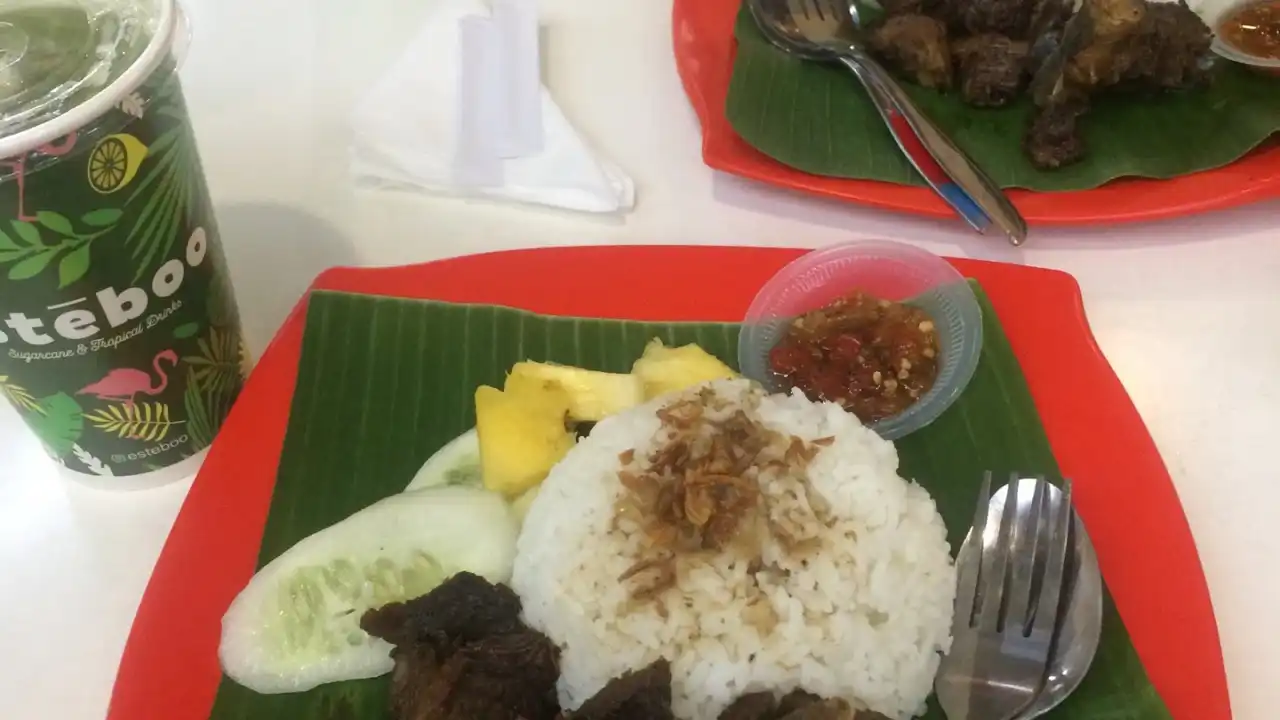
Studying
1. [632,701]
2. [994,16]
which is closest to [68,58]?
[632,701]

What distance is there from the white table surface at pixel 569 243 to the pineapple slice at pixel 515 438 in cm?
63

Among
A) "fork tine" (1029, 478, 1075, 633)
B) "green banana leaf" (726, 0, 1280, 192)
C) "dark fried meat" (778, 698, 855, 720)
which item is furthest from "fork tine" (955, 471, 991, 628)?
"green banana leaf" (726, 0, 1280, 192)

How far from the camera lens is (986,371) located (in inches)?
79.7

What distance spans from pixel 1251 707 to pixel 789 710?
2.60ft

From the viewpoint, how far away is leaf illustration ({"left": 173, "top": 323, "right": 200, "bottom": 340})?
5.76 ft

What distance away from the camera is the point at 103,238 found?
5.04 ft

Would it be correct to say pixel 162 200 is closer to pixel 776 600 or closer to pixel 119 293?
pixel 119 293

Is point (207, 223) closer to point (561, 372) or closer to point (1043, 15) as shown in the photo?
point (561, 372)

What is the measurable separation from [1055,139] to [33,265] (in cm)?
211

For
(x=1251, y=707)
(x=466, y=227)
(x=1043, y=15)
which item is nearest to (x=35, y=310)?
(x=466, y=227)

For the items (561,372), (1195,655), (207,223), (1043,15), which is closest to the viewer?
(1195,655)

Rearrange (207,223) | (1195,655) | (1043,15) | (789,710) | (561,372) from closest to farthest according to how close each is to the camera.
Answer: (789,710)
(1195,655)
(207,223)
(561,372)
(1043,15)

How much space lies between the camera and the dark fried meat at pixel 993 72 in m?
2.58

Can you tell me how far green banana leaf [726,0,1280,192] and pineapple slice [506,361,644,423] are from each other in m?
0.79
